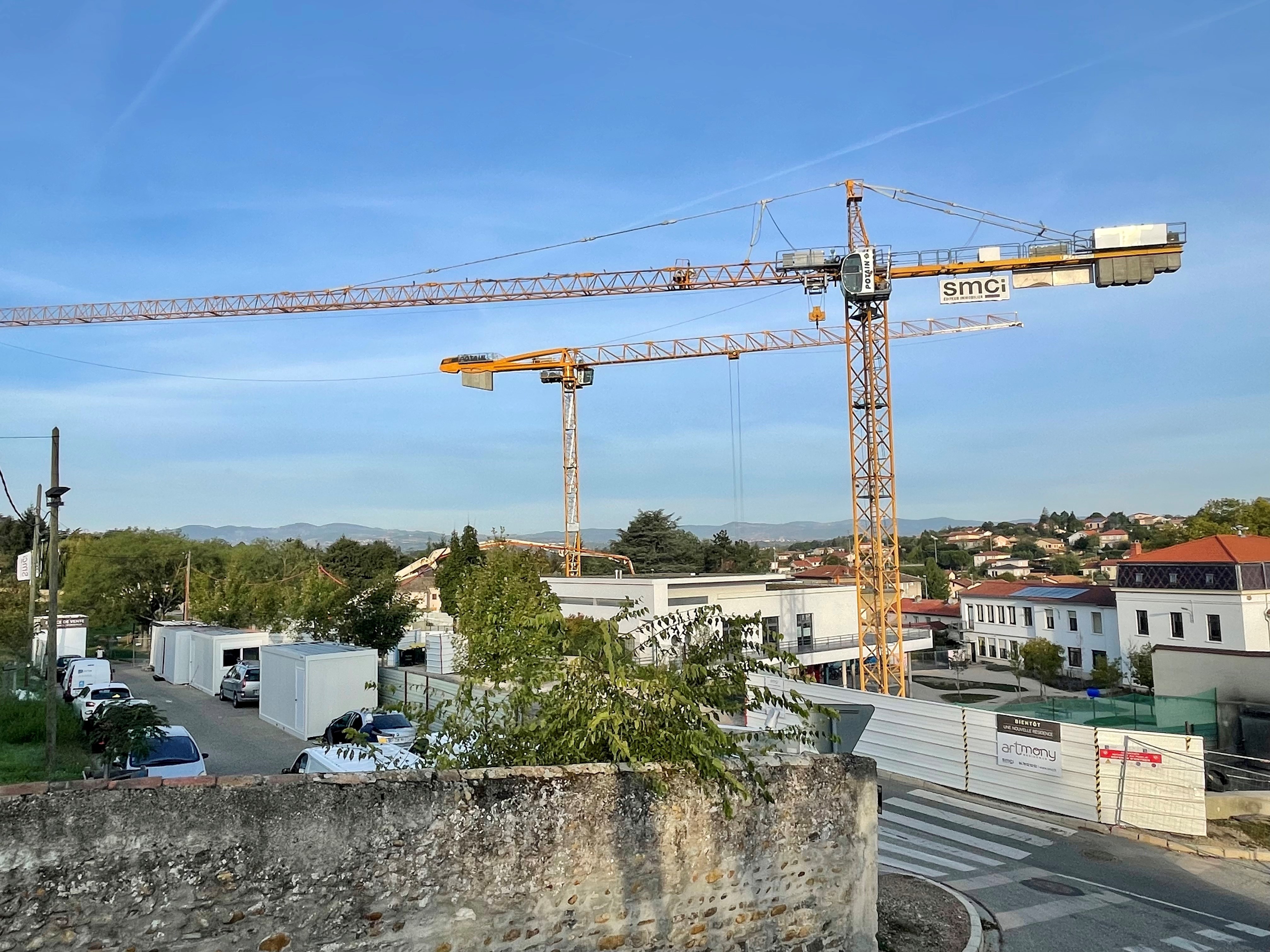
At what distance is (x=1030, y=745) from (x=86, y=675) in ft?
99.7

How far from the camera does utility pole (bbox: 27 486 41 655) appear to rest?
20562mm

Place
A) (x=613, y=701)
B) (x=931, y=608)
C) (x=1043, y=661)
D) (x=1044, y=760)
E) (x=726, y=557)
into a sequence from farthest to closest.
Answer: (x=726, y=557) → (x=931, y=608) → (x=1043, y=661) → (x=1044, y=760) → (x=613, y=701)

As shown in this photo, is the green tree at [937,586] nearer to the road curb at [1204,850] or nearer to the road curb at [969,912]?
the road curb at [1204,850]

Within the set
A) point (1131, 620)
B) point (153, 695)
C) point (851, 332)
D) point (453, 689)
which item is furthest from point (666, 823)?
point (1131, 620)

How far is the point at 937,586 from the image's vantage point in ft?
365

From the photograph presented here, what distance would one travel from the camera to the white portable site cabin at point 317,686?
23562 mm

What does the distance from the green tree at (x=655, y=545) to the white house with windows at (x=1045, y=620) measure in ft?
85.2

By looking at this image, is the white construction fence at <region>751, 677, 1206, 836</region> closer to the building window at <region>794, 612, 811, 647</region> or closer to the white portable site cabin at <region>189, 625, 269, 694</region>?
the white portable site cabin at <region>189, 625, 269, 694</region>

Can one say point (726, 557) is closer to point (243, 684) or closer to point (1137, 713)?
point (243, 684)

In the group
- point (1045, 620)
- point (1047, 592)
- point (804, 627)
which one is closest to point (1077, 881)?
point (804, 627)

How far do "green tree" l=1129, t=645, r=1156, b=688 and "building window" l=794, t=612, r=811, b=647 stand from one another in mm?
15378

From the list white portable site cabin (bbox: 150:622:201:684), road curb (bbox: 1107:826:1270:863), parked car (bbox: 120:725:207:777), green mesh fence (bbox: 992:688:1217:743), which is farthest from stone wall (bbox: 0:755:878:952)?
white portable site cabin (bbox: 150:622:201:684)

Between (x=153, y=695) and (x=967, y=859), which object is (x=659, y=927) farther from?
(x=153, y=695)

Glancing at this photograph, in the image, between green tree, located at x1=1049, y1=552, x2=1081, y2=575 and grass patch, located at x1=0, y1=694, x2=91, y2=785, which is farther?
green tree, located at x1=1049, y1=552, x2=1081, y2=575
